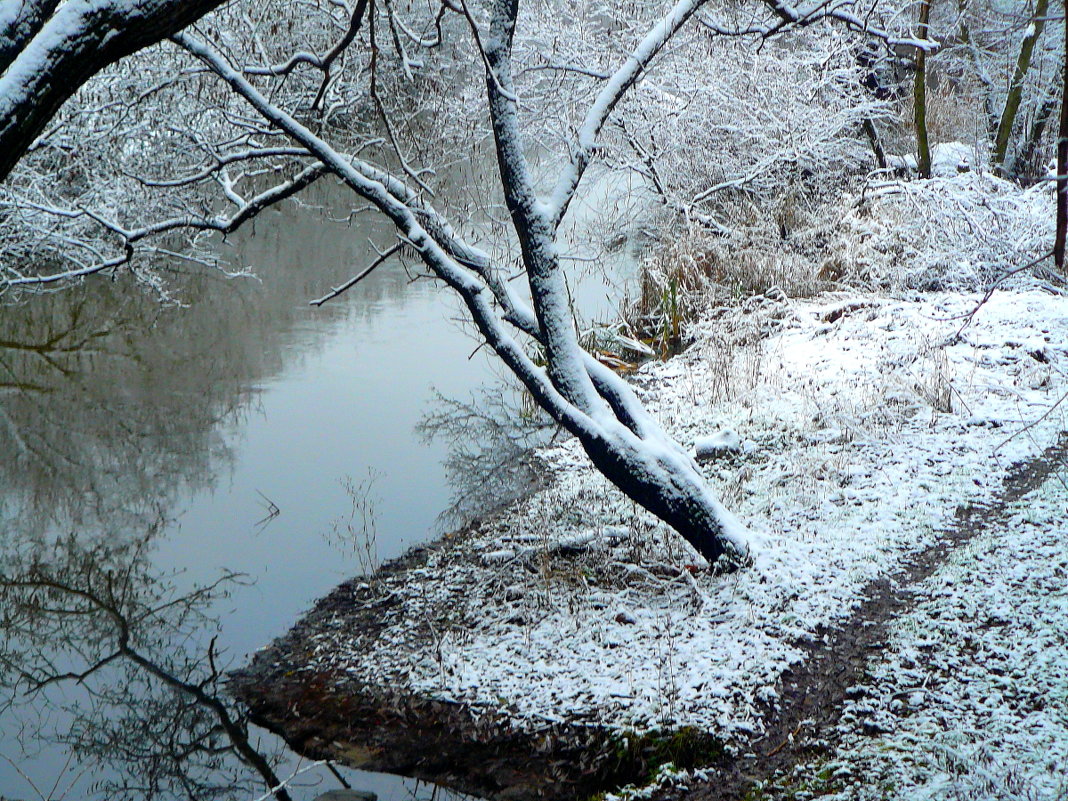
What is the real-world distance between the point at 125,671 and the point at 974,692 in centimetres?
447

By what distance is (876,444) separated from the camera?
23.9ft

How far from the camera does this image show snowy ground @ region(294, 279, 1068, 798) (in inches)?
172

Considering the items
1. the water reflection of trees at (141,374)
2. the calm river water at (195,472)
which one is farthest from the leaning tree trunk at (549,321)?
the water reflection of trees at (141,374)

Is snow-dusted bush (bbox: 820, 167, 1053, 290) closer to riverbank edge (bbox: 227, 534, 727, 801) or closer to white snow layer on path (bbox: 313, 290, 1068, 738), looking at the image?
white snow layer on path (bbox: 313, 290, 1068, 738)

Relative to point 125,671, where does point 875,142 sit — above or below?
above

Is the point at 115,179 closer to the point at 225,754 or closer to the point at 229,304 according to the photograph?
the point at 229,304

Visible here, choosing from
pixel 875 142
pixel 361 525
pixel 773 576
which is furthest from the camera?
pixel 875 142

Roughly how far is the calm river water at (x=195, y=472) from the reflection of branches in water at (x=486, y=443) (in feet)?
0.51

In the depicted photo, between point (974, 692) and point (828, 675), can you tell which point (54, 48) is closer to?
point (828, 675)

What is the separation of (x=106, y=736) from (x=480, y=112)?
11.7 m

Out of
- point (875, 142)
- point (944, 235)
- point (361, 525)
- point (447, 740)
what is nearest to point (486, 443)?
point (361, 525)

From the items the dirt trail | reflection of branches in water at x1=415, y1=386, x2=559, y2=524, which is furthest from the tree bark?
reflection of branches in water at x1=415, y1=386, x2=559, y2=524

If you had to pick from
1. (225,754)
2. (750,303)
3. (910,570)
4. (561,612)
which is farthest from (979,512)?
(750,303)

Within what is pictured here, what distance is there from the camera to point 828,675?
175 inches
